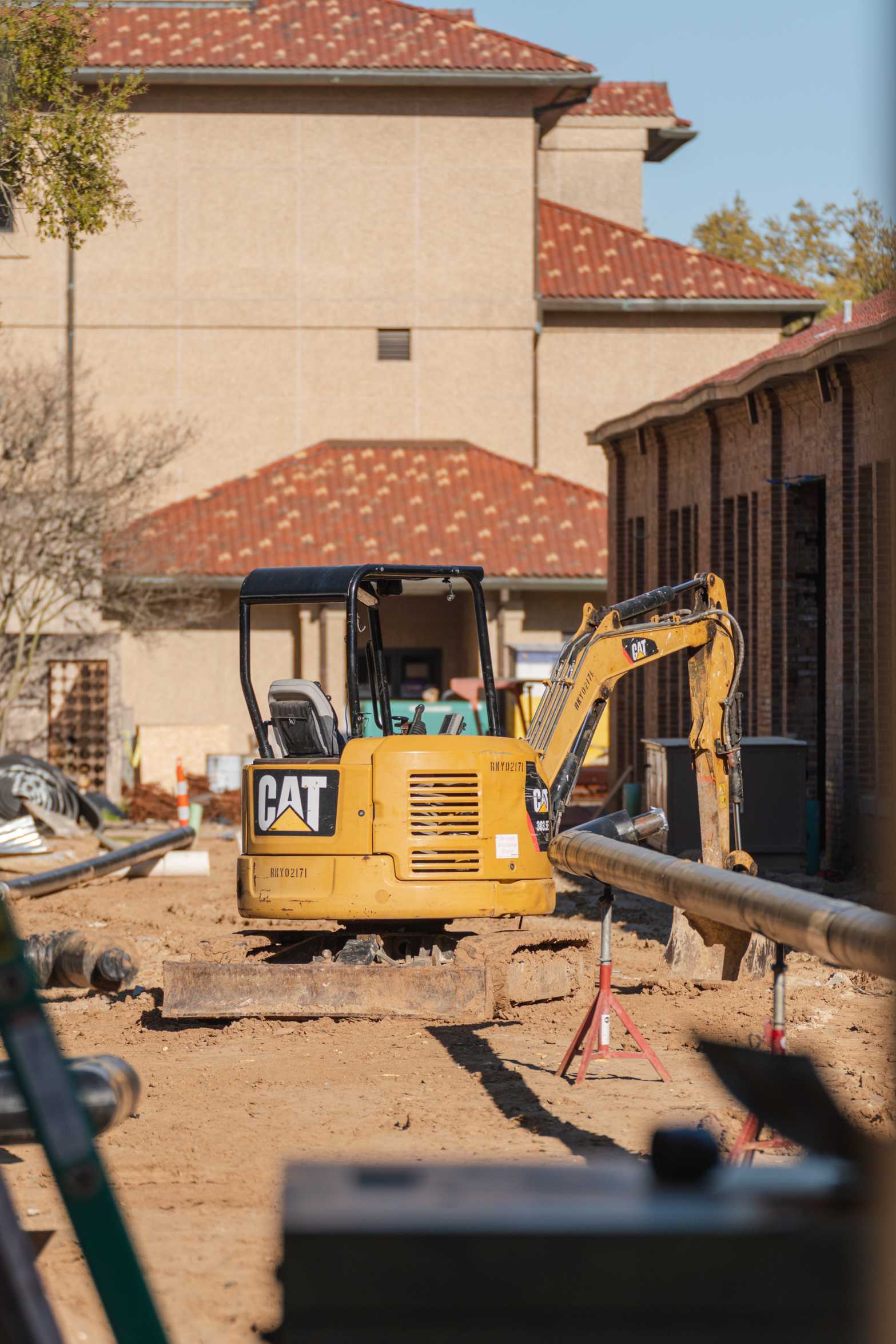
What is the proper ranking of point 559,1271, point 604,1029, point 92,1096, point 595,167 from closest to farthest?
1. point 559,1271
2. point 92,1096
3. point 604,1029
4. point 595,167

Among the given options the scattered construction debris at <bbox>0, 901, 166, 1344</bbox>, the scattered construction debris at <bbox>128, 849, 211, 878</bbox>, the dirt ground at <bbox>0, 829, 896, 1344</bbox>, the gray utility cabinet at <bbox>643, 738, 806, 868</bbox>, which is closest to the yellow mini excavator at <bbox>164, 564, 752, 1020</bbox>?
the dirt ground at <bbox>0, 829, 896, 1344</bbox>

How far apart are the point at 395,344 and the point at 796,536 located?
19.1 meters

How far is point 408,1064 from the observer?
35.3 ft

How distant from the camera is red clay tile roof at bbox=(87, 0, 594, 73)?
38.7m

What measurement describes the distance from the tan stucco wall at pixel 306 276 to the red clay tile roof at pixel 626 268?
1770mm

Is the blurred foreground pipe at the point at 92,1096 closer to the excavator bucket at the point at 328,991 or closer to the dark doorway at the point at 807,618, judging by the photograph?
the excavator bucket at the point at 328,991

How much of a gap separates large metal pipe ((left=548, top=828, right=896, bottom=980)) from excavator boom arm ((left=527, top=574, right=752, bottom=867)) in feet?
14.4

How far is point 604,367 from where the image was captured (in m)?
40.6

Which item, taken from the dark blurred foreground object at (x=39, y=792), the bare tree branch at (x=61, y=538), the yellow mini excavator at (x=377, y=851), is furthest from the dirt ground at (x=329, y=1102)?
the bare tree branch at (x=61, y=538)

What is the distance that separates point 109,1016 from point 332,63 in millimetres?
30277

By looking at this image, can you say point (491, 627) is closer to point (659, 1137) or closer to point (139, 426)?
point (139, 426)

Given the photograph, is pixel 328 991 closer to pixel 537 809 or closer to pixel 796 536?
pixel 537 809

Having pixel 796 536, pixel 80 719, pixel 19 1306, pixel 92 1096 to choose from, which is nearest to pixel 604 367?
pixel 80 719

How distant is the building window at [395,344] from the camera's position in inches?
1547
